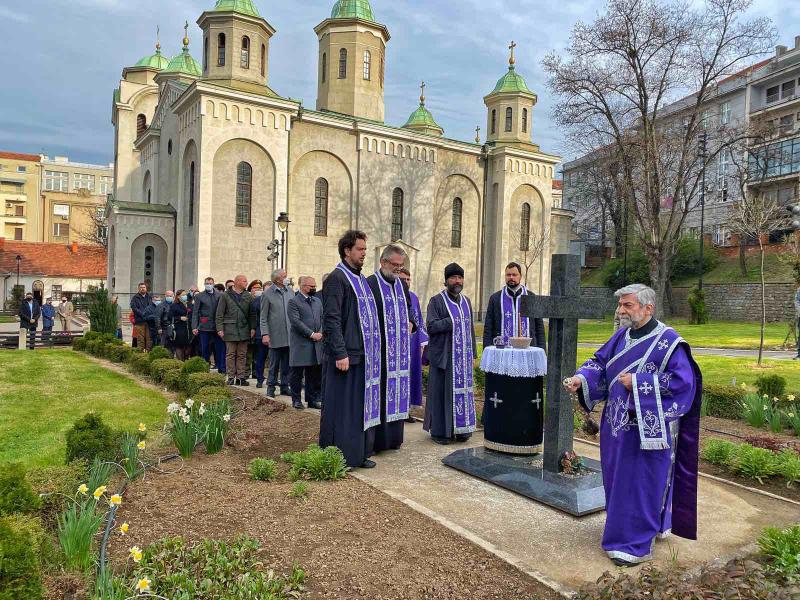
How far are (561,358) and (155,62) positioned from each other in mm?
43803

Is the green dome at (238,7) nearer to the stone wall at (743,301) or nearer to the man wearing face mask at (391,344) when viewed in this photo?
the stone wall at (743,301)

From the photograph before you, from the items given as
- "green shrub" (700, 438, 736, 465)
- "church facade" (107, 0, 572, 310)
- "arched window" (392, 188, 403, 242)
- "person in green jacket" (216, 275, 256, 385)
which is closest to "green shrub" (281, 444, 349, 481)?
"green shrub" (700, 438, 736, 465)

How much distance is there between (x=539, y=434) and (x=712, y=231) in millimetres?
45952

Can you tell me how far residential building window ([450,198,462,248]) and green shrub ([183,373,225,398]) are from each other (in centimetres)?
2600

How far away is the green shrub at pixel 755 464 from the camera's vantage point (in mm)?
5617

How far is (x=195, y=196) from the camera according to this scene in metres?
25.2

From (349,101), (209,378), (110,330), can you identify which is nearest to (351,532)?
(209,378)

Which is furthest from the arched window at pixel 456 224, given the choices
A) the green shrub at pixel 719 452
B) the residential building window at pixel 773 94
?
the residential building window at pixel 773 94

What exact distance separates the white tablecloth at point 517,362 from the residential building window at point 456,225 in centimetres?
2797

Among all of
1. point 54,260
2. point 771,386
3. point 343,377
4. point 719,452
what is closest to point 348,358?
point 343,377

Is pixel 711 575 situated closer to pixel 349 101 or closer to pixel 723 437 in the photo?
pixel 723 437

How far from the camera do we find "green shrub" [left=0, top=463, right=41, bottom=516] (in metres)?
3.50

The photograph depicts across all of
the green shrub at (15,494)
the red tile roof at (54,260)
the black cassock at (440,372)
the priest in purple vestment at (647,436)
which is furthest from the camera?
the red tile roof at (54,260)

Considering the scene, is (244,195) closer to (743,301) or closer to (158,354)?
(158,354)
